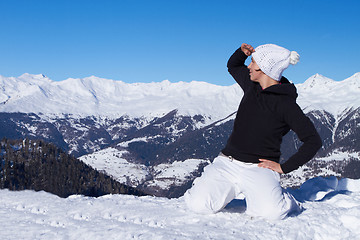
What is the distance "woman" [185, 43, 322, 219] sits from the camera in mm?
8375

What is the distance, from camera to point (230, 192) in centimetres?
895

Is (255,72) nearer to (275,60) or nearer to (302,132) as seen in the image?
(275,60)

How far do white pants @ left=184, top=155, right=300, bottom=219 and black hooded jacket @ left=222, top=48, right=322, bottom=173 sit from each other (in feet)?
1.15

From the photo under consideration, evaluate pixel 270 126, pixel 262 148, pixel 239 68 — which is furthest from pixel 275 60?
pixel 262 148

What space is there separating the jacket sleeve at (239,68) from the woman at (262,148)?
26.7 inches

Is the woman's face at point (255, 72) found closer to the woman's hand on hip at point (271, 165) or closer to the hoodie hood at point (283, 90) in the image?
the hoodie hood at point (283, 90)

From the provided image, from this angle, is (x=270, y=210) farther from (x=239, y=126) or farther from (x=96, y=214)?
(x=96, y=214)

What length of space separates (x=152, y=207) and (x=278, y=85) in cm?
486

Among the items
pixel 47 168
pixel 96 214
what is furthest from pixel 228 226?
pixel 47 168

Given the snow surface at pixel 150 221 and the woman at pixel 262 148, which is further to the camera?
the woman at pixel 262 148

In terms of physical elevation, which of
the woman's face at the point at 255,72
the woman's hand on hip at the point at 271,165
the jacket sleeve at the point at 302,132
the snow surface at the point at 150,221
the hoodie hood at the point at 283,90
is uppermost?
the woman's face at the point at 255,72

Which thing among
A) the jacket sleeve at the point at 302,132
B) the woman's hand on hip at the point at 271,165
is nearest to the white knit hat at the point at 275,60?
the jacket sleeve at the point at 302,132

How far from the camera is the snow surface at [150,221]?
7484mm

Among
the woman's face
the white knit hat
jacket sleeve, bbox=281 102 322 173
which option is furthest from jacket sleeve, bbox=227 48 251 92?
jacket sleeve, bbox=281 102 322 173
